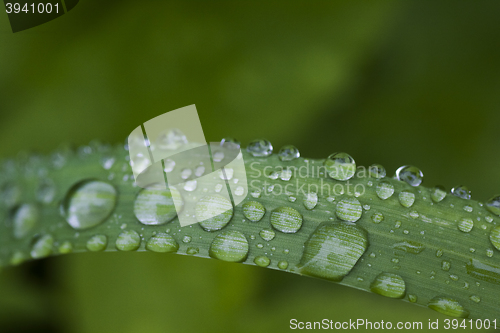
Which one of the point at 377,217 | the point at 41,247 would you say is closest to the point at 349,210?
the point at 377,217

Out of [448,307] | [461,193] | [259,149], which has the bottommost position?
[448,307]

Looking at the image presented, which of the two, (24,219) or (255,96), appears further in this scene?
(255,96)

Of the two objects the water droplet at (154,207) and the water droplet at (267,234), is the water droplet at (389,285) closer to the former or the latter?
the water droplet at (267,234)

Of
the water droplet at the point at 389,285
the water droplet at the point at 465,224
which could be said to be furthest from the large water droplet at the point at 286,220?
the water droplet at the point at 465,224

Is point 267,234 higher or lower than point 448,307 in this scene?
higher

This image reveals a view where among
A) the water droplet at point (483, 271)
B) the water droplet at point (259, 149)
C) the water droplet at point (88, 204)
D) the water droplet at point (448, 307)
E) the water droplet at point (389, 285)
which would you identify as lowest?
the water droplet at point (448, 307)

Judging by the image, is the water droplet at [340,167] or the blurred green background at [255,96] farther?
the blurred green background at [255,96]

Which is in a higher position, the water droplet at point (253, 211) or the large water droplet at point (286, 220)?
the water droplet at point (253, 211)

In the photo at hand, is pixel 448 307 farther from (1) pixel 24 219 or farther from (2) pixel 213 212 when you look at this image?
(1) pixel 24 219
